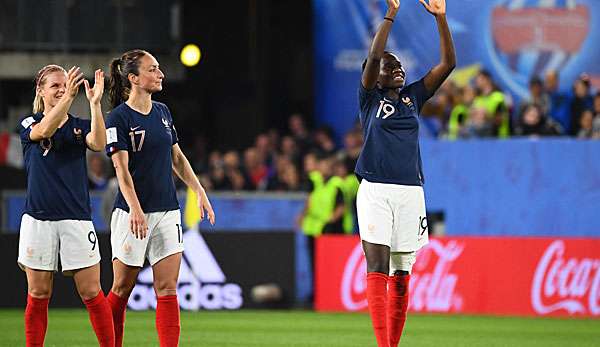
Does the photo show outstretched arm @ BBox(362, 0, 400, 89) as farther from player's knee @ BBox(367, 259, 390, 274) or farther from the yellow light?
the yellow light

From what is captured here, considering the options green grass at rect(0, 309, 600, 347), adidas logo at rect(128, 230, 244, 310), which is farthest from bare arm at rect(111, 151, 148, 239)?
adidas logo at rect(128, 230, 244, 310)

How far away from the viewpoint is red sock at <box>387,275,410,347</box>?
9594 millimetres

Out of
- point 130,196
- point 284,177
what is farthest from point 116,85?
point 284,177

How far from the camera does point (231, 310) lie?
54.7 feet

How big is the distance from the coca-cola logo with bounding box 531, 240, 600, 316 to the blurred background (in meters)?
0.02

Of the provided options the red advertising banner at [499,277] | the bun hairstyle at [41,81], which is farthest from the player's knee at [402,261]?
the red advertising banner at [499,277]

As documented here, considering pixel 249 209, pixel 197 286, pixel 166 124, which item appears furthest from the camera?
pixel 249 209

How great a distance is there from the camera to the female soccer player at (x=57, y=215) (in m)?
8.73

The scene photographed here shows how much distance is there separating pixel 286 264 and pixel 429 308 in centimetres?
192

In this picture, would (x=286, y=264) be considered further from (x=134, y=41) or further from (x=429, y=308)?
(x=134, y=41)

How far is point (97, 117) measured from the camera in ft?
28.0

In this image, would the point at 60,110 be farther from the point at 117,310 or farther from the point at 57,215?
the point at 117,310

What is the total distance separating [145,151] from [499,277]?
8233 millimetres

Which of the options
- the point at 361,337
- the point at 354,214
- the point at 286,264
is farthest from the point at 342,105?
the point at 361,337
